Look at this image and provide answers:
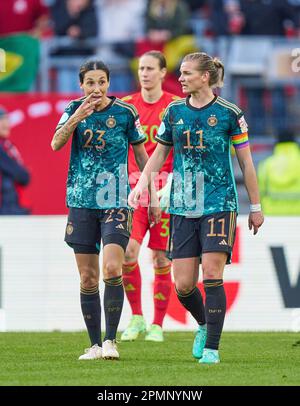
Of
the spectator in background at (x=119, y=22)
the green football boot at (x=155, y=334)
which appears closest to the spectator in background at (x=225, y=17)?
the spectator in background at (x=119, y=22)

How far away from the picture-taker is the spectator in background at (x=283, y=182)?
55.9ft

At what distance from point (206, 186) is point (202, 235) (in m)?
0.37

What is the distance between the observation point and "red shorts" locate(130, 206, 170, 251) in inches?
452

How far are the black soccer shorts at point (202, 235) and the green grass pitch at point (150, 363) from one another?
33.8 inches

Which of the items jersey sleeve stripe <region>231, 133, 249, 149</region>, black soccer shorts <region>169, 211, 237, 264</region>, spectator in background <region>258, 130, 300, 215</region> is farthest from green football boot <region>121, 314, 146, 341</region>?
spectator in background <region>258, 130, 300, 215</region>

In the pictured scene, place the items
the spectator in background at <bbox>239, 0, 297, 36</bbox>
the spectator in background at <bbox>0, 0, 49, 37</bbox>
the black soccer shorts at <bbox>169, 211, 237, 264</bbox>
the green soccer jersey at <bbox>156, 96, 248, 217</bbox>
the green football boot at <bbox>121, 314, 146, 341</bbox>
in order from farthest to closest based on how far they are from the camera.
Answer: the spectator in background at <bbox>239, 0, 297, 36</bbox> < the spectator in background at <bbox>0, 0, 49, 37</bbox> < the green football boot at <bbox>121, 314, 146, 341</bbox> < the green soccer jersey at <bbox>156, 96, 248, 217</bbox> < the black soccer shorts at <bbox>169, 211, 237, 264</bbox>

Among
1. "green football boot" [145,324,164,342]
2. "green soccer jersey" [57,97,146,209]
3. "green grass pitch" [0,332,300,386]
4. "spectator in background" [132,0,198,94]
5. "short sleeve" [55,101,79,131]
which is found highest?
"spectator in background" [132,0,198,94]

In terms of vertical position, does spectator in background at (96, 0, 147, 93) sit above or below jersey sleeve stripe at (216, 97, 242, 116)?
above

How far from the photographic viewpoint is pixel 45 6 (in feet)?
69.4

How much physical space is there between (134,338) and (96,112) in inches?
120

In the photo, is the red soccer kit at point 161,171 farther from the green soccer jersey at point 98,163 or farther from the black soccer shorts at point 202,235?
the black soccer shorts at point 202,235

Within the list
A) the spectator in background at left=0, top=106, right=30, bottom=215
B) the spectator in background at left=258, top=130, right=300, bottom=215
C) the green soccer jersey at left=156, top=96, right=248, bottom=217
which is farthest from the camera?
the spectator in background at left=258, top=130, right=300, bottom=215

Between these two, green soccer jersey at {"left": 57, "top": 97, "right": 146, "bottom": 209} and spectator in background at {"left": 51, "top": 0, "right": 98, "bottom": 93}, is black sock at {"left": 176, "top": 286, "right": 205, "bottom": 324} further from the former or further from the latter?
spectator in background at {"left": 51, "top": 0, "right": 98, "bottom": 93}
